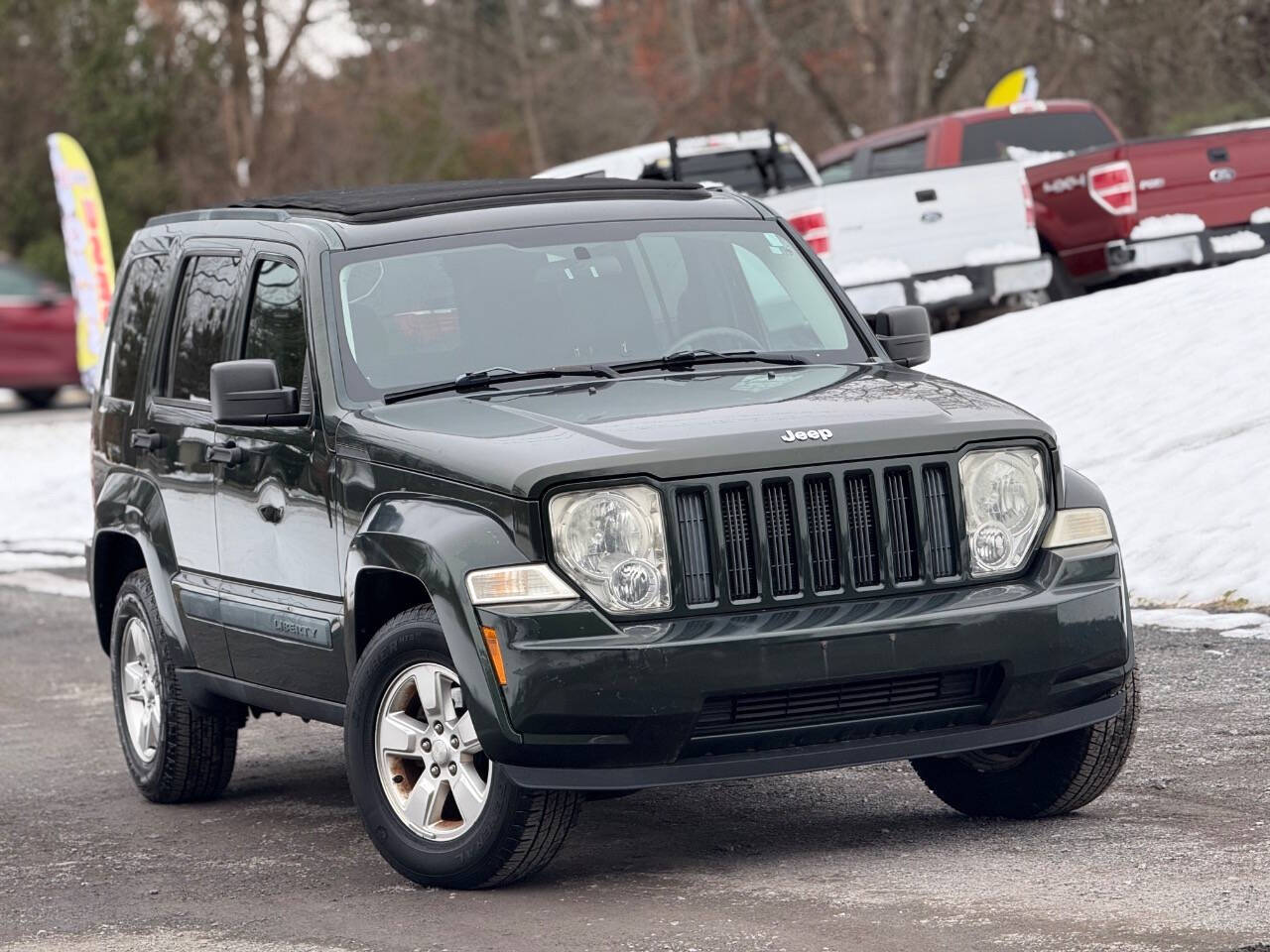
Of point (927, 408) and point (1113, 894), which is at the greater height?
point (927, 408)

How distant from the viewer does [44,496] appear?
19.6 metres

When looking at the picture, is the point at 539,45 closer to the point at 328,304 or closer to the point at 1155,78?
the point at 1155,78

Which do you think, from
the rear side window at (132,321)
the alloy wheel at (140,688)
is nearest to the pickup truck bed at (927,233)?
the rear side window at (132,321)

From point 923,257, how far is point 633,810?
398 inches

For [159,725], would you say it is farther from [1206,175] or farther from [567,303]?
[1206,175]

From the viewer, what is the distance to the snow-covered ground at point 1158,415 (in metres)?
11.0

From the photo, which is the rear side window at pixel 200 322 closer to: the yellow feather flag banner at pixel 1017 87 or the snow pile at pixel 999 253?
the snow pile at pixel 999 253

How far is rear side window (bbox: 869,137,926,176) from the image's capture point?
19.5m

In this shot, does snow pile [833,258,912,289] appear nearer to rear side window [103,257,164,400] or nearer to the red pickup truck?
the red pickup truck

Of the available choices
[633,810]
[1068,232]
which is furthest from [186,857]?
[1068,232]

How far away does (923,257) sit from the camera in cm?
1673

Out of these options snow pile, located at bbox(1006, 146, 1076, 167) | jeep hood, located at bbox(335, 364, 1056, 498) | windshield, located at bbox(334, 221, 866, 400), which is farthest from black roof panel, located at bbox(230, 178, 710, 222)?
snow pile, located at bbox(1006, 146, 1076, 167)

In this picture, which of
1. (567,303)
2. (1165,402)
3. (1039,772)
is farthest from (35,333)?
(1039,772)

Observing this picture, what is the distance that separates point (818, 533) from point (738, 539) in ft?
0.73
